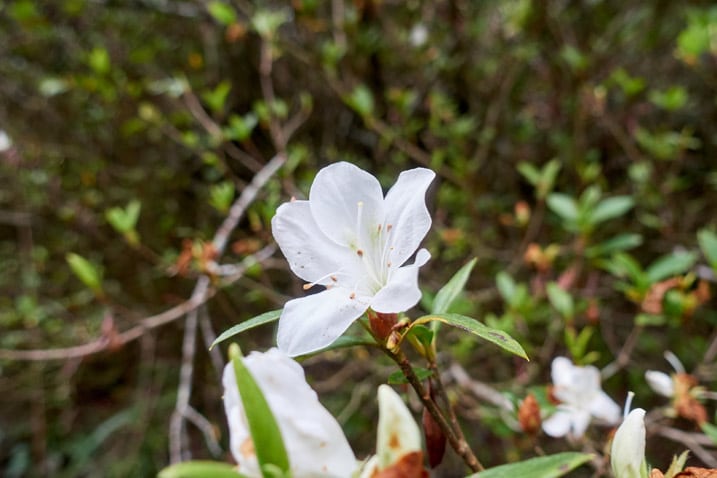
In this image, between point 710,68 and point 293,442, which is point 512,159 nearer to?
point 710,68

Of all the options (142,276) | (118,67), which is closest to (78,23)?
(118,67)

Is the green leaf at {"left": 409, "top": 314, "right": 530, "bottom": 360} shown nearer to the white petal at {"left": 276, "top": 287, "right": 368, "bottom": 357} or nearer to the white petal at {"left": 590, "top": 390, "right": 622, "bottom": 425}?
the white petal at {"left": 276, "top": 287, "right": 368, "bottom": 357}

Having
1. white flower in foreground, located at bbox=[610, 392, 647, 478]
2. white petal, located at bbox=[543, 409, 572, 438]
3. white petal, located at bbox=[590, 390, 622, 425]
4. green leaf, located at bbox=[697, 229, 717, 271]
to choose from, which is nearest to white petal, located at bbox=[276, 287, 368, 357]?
white flower in foreground, located at bbox=[610, 392, 647, 478]

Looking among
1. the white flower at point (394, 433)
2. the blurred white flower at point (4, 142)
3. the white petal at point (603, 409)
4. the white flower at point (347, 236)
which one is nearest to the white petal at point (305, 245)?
the white flower at point (347, 236)

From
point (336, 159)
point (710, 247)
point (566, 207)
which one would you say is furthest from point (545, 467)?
point (336, 159)

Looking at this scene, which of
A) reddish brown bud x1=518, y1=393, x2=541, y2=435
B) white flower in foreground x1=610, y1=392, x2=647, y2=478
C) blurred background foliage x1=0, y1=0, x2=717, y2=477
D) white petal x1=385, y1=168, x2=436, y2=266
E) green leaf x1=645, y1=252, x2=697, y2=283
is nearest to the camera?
white flower in foreground x1=610, y1=392, x2=647, y2=478
